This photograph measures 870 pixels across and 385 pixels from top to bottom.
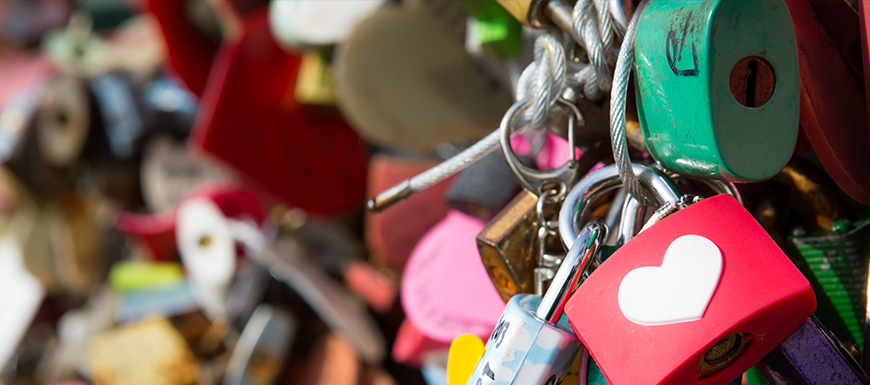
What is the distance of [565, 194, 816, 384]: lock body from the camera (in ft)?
0.61

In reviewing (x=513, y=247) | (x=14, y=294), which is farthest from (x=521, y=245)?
(x=14, y=294)

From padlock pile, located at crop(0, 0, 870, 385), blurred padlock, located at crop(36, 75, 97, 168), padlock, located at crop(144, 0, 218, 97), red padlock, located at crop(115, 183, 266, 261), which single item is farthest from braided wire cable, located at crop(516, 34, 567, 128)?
blurred padlock, located at crop(36, 75, 97, 168)

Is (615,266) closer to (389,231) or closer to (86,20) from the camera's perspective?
(389,231)

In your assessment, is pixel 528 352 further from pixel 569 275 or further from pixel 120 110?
pixel 120 110

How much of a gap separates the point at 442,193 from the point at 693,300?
0.29m

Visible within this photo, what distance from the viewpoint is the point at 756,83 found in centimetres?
20

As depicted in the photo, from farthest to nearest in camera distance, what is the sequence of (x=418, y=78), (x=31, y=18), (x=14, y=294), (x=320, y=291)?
(x=31, y=18) < (x=14, y=294) < (x=320, y=291) < (x=418, y=78)

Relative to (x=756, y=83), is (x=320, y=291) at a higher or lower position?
lower

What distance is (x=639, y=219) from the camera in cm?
24

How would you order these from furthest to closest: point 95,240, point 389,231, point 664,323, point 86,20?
point 86,20 < point 95,240 < point 389,231 < point 664,323

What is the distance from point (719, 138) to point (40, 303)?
0.96 m

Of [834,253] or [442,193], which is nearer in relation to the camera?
[834,253]

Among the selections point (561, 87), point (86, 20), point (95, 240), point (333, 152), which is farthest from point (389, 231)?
point (86, 20)

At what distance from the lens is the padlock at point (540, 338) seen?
0.22 m
